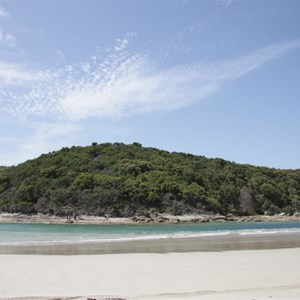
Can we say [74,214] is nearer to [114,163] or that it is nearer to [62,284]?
[114,163]

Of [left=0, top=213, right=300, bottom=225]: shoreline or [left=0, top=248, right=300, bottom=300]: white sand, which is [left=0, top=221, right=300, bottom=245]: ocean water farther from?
[left=0, top=213, right=300, bottom=225]: shoreline

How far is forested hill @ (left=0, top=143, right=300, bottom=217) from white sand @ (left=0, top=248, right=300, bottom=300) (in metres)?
79.8

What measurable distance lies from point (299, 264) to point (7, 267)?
36.5 ft

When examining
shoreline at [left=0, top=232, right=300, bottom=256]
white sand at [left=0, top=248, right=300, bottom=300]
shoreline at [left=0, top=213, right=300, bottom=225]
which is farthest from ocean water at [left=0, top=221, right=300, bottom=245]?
shoreline at [left=0, top=213, right=300, bottom=225]

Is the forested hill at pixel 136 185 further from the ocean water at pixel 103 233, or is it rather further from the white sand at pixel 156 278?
the white sand at pixel 156 278

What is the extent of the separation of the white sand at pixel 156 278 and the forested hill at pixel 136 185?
262 feet

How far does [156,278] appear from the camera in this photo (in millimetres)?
11859

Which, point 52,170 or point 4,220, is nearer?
point 4,220

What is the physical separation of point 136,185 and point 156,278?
8982 cm

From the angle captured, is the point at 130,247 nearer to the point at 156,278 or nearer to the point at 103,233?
the point at 156,278

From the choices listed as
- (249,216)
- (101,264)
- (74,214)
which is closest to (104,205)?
(74,214)

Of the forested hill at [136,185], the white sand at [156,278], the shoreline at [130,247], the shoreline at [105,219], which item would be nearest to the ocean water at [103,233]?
the shoreline at [130,247]

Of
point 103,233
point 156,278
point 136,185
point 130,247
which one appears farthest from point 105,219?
point 156,278

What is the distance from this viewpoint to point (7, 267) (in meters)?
14.4
